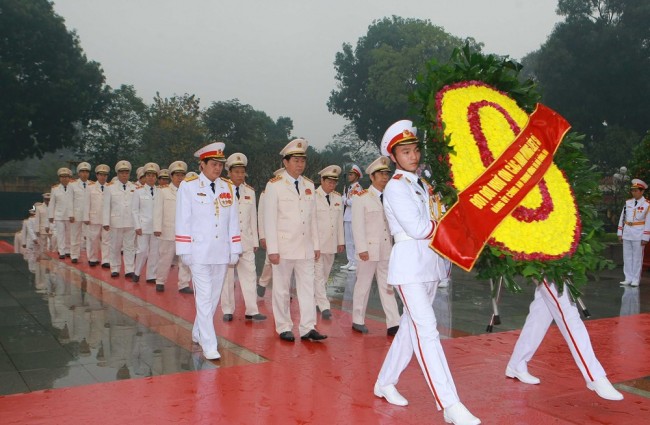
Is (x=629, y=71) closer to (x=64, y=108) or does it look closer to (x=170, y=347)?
(x=64, y=108)

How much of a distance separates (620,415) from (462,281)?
7.53 m

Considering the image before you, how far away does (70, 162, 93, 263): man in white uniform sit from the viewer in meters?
13.6

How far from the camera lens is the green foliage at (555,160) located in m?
4.36

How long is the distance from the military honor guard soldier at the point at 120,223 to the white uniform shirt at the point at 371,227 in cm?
574

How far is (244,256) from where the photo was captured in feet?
27.0

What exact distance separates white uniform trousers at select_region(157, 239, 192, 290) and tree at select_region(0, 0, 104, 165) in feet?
94.0

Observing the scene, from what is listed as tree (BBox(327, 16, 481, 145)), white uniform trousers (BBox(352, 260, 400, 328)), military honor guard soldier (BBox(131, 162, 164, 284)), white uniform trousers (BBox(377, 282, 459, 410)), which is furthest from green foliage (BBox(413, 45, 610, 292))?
tree (BBox(327, 16, 481, 145))

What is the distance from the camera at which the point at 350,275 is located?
13000 millimetres

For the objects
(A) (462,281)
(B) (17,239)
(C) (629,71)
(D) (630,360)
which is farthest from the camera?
(C) (629,71)

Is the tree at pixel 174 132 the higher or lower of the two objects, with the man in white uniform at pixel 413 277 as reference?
higher

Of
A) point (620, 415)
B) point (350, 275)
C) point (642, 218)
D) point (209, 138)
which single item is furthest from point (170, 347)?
point (209, 138)

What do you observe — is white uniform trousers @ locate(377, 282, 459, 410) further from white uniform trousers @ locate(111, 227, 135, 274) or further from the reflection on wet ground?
white uniform trousers @ locate(111, 227, 135, 274)

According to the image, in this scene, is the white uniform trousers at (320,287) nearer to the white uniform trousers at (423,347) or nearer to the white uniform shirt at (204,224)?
the white uniform shirt at (204,224)

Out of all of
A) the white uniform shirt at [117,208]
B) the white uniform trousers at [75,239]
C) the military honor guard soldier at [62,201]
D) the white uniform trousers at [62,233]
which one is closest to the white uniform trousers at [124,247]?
the white uniform shirt at [117,208]
